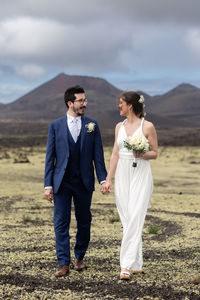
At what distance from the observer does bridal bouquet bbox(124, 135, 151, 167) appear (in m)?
5.96

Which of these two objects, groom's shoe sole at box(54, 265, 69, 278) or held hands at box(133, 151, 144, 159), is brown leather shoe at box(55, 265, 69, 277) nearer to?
groom's shoe sole at box(54, 265, 69, 278)

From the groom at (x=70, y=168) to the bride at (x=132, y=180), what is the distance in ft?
0.89

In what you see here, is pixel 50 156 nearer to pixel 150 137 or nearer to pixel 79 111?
pixel 79 111

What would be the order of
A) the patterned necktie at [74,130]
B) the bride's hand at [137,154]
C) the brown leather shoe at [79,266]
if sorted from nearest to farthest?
1. the bride's hand at [137,154]
2. the patterned necktie at [74,130]
3. the brown leather shoe at [79,266]

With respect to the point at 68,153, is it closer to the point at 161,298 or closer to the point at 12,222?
the point at 161,298

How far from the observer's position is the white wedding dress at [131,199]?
6074 mm

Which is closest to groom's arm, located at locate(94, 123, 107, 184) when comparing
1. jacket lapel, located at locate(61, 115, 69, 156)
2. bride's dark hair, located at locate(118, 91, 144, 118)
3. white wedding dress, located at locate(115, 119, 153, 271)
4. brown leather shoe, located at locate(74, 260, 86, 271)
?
white wedding dress, located at locate(115, 119, 153, 271)

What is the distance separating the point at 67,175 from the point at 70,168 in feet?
0.30

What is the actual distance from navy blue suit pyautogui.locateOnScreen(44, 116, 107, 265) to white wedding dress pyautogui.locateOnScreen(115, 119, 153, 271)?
31cm

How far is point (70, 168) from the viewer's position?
20.4 ft

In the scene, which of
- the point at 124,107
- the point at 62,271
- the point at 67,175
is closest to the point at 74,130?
the point at 67,175

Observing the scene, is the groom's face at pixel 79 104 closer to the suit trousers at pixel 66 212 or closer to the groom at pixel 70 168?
the groom at pixel 70 168

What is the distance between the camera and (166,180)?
901 inches

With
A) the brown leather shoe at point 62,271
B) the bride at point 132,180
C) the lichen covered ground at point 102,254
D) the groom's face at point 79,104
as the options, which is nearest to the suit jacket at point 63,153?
the groom's face at point 79,104
